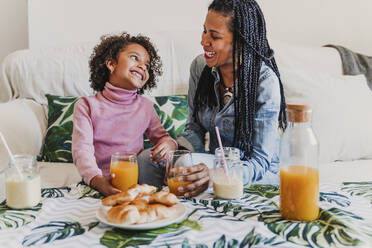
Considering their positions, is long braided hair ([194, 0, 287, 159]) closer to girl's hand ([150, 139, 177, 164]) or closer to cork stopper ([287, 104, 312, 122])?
girl's hand ([150, 139, 177, 164])

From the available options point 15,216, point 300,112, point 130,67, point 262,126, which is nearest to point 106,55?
point 130,67

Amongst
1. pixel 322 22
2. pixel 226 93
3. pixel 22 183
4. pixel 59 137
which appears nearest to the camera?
pixel 22 183

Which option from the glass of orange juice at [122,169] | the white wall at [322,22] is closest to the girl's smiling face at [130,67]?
the glass of orange juice at [122,169]

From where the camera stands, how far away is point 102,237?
2.81 ft

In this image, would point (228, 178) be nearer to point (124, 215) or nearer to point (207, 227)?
point (207, 227)

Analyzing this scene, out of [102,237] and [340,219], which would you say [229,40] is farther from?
[102,237]

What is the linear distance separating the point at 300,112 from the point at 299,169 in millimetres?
131

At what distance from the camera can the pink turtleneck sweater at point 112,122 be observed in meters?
1.60

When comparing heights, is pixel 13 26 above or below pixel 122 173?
above

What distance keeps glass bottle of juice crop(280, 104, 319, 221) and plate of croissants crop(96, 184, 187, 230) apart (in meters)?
0.24

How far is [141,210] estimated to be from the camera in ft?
2.97

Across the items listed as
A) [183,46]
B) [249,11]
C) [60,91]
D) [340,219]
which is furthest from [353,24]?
[340,219]

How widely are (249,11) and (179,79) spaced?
0.82 metres

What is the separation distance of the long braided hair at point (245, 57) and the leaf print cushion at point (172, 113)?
553 mm
